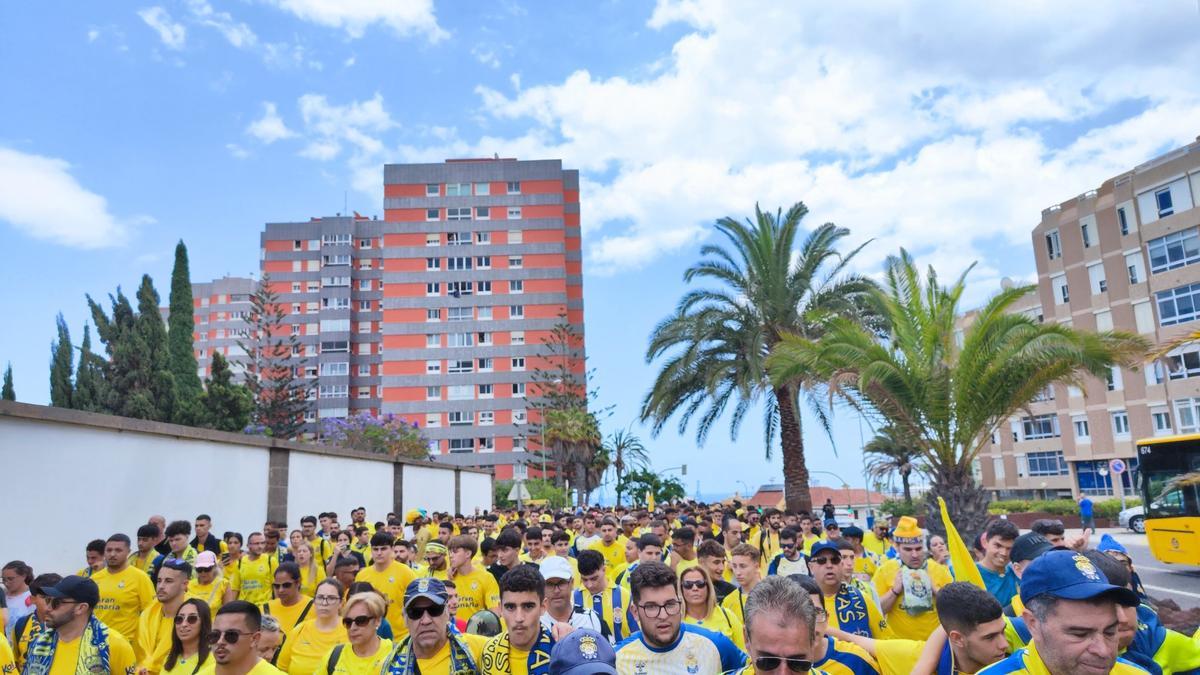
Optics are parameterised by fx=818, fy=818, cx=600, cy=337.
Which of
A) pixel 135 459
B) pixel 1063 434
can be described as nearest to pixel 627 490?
pixel 1063 434

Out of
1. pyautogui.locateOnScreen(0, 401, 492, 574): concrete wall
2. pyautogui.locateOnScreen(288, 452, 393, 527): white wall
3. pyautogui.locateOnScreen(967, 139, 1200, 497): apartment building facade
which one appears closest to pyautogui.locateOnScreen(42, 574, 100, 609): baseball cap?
pyautogui.locateOnScreen(0, 401, 492, 574): concrete wall

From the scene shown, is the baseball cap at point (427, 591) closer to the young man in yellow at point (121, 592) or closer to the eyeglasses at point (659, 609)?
the eyeglasses at point (659, 609)

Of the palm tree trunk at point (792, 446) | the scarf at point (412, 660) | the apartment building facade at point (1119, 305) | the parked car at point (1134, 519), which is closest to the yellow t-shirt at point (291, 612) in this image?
the scarf at point (412, 660)

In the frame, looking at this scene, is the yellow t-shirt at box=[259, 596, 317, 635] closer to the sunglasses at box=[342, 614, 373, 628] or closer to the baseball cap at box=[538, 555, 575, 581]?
the sunglasses at box=[342, 614, 373, 628]

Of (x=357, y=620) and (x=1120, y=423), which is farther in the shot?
(x=1120, y=423)

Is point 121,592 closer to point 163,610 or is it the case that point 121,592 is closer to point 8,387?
point 163,610

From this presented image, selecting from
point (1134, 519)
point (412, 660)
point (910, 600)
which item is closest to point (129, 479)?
point (412, 660)

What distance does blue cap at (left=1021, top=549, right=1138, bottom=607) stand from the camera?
2.67 m

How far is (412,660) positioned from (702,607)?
1890 millimetres

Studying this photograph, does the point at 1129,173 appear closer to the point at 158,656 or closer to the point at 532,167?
the point at 532,167

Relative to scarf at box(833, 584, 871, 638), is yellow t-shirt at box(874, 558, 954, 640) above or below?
below

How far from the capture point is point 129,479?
13.3m

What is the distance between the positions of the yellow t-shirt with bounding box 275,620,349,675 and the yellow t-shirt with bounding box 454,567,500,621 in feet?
5.80

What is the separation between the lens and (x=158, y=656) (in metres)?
5.85
